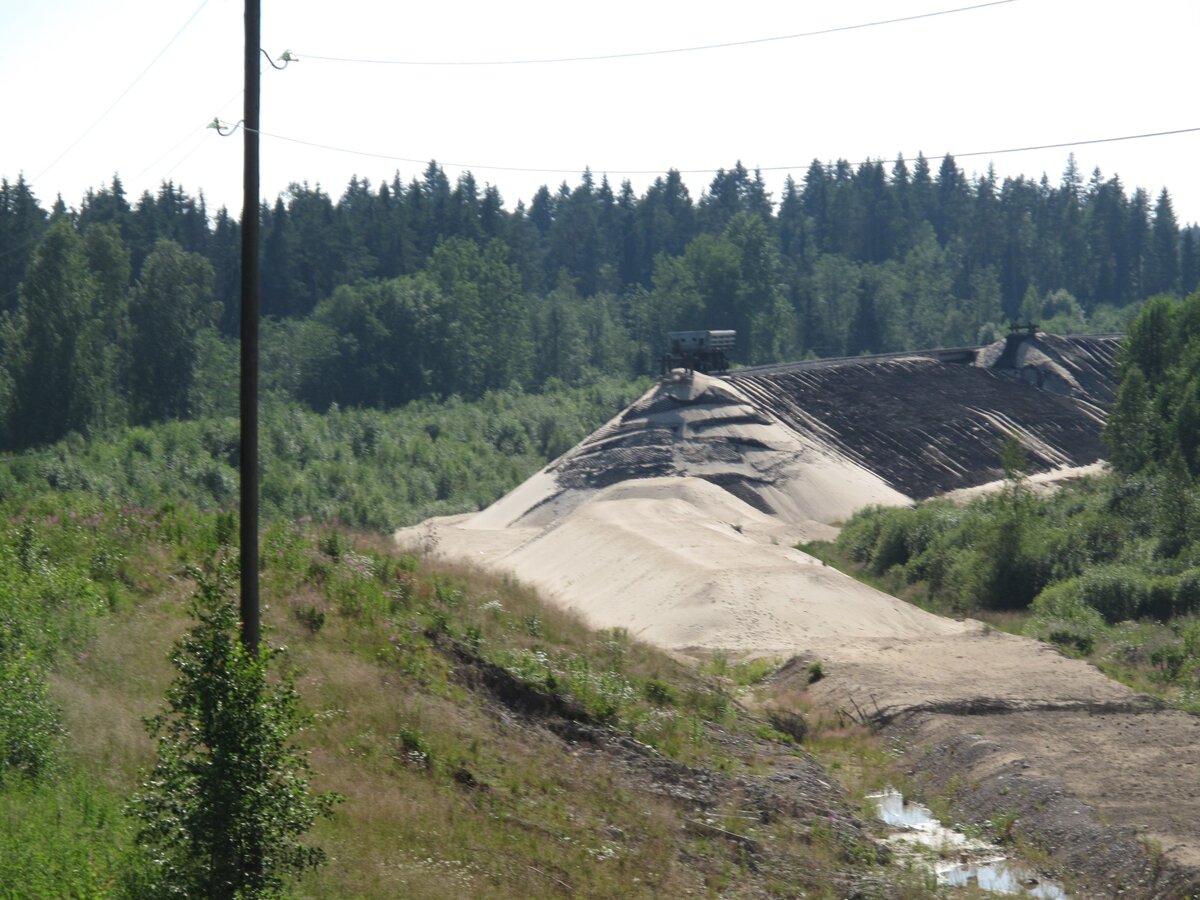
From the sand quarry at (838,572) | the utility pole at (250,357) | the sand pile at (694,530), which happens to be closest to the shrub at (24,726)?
the utility pole at (250,357)

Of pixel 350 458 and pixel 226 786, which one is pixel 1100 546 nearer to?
pixel 226 786

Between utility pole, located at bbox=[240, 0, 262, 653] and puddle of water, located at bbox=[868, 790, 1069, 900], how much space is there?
32.7 feet

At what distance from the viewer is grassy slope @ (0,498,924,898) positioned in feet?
47.5

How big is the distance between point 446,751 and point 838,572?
23712 mm

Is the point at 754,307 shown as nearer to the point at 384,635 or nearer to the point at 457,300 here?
the point at 457,300

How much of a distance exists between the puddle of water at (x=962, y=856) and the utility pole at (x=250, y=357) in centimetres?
996

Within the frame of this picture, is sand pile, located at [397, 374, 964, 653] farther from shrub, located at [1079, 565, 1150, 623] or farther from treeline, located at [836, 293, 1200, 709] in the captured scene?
shrub, located at [1079, 565, 1150, 623]

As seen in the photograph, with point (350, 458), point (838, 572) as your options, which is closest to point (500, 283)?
point (350, 458)

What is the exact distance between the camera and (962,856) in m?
19.0

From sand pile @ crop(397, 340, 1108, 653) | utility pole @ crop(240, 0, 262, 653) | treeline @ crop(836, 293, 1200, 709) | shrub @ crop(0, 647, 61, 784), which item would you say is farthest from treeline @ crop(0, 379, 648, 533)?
utility pole @ crop(240, 0, 262, 653)

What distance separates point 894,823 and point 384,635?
8.35 m

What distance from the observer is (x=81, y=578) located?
1997cm

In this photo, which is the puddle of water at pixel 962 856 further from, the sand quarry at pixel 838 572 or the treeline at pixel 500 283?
the treeline at pixel 500 283

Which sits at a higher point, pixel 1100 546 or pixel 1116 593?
pixel 1100 546
